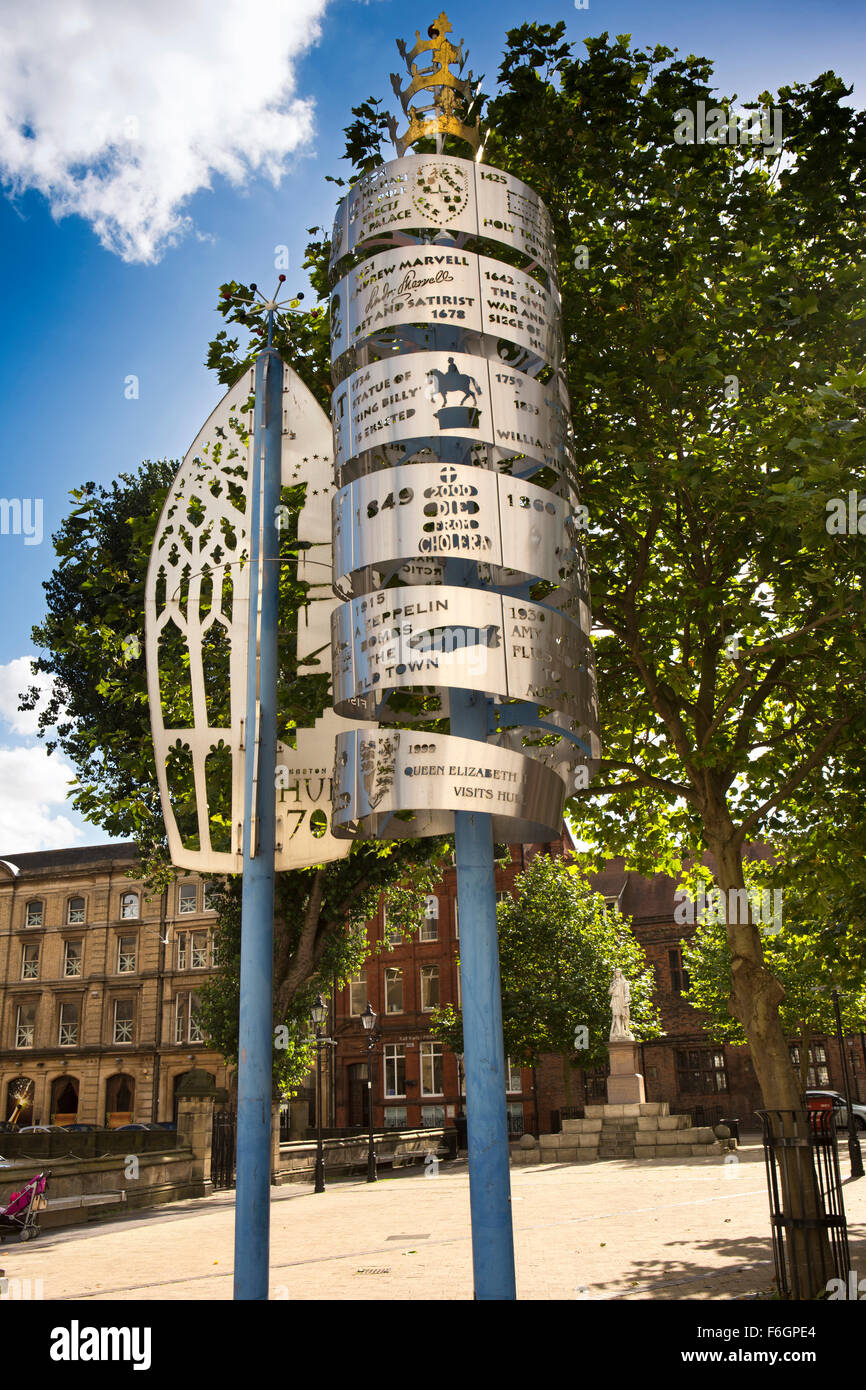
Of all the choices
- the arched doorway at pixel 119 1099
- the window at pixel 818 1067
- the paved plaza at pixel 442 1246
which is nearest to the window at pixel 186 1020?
the arched doorway at pixel 119 1099

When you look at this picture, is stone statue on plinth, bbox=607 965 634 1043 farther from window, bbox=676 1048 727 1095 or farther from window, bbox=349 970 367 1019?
window, bbox=349 970 367 1019

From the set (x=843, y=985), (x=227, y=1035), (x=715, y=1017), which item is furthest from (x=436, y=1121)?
(x=843, y=985)

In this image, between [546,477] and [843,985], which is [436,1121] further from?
[546,477]

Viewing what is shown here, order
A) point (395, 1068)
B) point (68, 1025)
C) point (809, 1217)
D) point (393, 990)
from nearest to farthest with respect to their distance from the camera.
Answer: point (809, 1217)
point (395, 1068)
point (393, 990)
point (68, 1025)

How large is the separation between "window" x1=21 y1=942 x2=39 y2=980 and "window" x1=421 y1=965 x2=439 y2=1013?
21610 mm

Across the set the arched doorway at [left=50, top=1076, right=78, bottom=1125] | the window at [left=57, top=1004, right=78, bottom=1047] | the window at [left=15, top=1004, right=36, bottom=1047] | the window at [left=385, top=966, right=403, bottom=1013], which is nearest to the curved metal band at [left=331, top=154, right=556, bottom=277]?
the window at [left=385, top=966, right=403, bottom=1013]

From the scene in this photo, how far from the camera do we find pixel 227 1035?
29.5m

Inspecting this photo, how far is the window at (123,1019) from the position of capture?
184ft

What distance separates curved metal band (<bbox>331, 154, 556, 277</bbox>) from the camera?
7.94 m

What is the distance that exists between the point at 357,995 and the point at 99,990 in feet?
45.1

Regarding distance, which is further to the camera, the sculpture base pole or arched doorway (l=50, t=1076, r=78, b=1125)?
arched doorway (l=50, t=1076, r=78, b=1125)

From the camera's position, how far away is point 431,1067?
175ft

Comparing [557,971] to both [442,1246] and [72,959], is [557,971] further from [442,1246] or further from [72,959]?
[442,1246]

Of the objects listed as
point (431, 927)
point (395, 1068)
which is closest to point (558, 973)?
point (431, 927)
